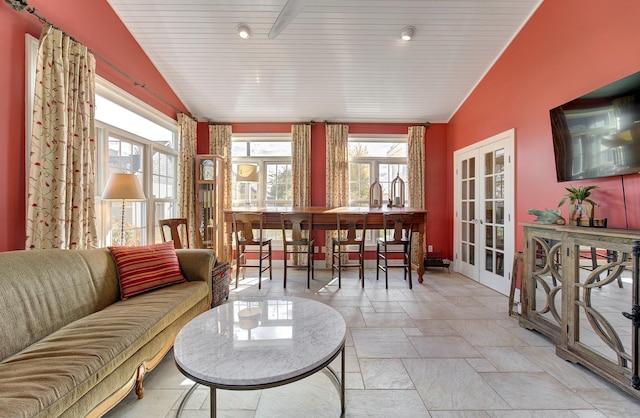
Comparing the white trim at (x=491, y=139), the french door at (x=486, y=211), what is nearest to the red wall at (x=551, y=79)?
the white trim at (x=491, y=139)

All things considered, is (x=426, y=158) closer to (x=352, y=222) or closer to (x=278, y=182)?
(x=352, y=222)

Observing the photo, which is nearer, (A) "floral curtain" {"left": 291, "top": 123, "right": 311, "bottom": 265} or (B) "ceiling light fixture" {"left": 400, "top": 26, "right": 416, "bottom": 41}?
(B) "ceiling light fixture" {"left": 400, "top": 26, "right": 416, "bottom": 41}

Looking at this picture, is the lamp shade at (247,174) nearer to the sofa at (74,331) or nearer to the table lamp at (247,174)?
the table lamp at (247,174)

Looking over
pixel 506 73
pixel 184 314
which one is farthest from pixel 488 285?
pixel 184 314

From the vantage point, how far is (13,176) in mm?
1902

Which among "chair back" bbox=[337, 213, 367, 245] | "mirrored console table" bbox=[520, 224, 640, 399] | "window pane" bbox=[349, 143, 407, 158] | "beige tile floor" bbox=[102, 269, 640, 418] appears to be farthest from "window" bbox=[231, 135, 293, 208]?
"mirrored console table" bbox=[520, 224, 640, 399]

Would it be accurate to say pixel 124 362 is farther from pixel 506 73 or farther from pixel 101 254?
pixel 506 73

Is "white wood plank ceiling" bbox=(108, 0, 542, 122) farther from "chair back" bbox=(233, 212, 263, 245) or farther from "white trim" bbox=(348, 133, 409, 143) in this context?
"chair back" bbox=(233, 212, 263, 245)

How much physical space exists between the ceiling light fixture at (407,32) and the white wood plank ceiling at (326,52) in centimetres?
6

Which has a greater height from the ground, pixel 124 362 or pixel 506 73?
pixel 506 73

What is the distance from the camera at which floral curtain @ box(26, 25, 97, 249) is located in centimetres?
Result: 193

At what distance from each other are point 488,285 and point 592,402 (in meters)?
2.22

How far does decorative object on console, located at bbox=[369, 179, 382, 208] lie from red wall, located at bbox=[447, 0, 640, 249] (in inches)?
66.1

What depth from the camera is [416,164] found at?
463cm
